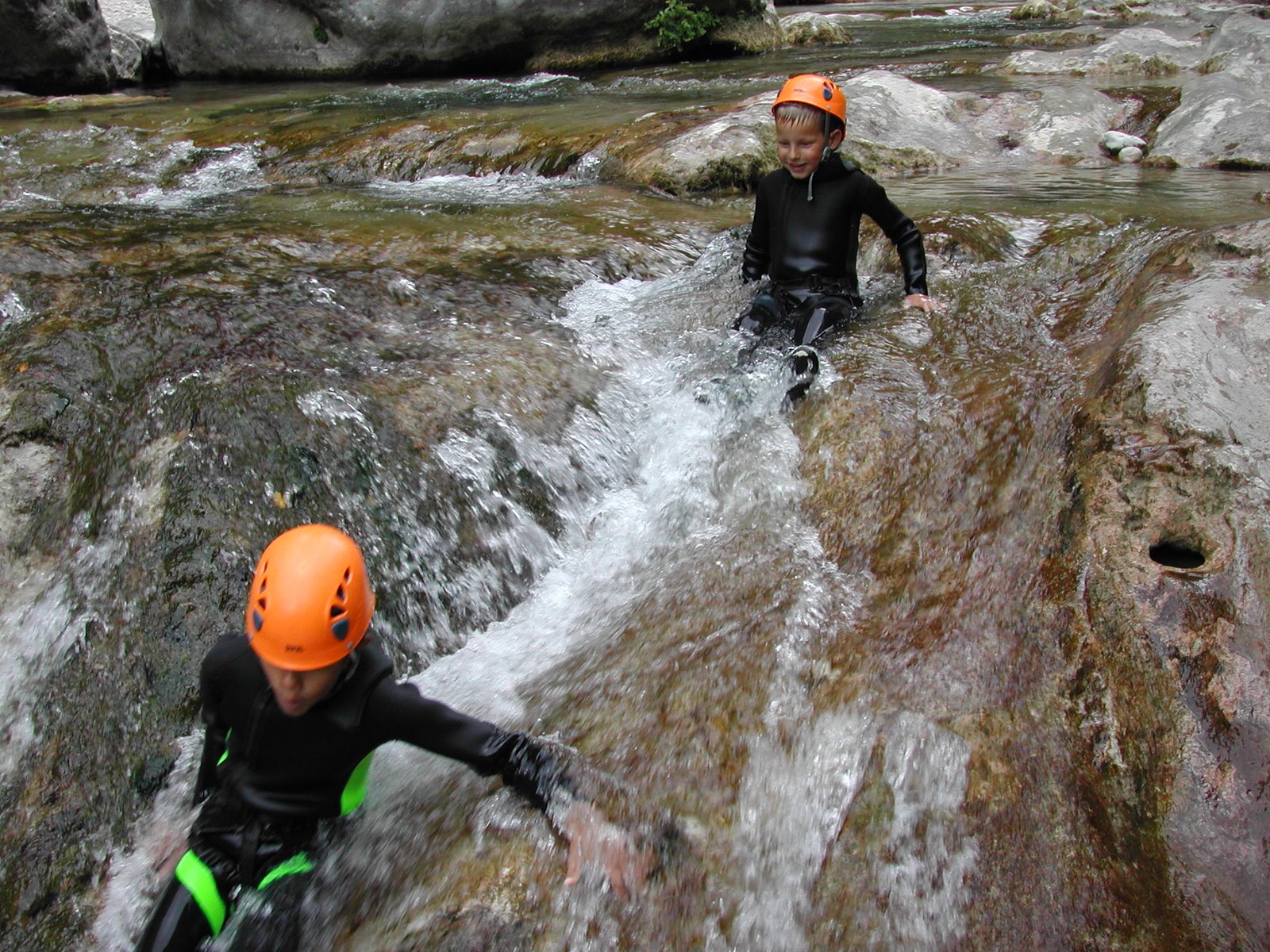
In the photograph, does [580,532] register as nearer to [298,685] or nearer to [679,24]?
[298,685]

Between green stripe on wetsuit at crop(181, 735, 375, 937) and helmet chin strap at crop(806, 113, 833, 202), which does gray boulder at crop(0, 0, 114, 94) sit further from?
green stripe on wetsuit at crop(181, 735, 375, 937)

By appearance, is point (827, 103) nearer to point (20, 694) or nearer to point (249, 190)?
point (20, 694)

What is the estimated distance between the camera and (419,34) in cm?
1480

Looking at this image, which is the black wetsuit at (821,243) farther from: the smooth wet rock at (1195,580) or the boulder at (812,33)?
the boulder at (812,33)

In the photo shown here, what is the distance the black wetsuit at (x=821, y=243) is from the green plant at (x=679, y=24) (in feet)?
37.6

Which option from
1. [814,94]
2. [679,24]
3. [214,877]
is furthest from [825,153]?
[679,24]

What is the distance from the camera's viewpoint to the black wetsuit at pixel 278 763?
7.82ft

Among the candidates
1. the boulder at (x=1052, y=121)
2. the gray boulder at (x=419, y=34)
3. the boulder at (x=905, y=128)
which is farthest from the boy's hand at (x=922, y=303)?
the gray boulder at (x=419, y=34)

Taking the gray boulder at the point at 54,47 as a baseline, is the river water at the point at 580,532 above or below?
below

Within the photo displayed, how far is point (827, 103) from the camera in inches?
176

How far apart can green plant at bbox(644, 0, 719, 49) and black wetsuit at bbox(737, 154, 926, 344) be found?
11475 mm

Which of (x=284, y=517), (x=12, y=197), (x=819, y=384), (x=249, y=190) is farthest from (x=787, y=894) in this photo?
(x=12, y=197)

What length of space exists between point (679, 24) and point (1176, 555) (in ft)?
47.0

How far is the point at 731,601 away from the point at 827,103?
9.06 ft
